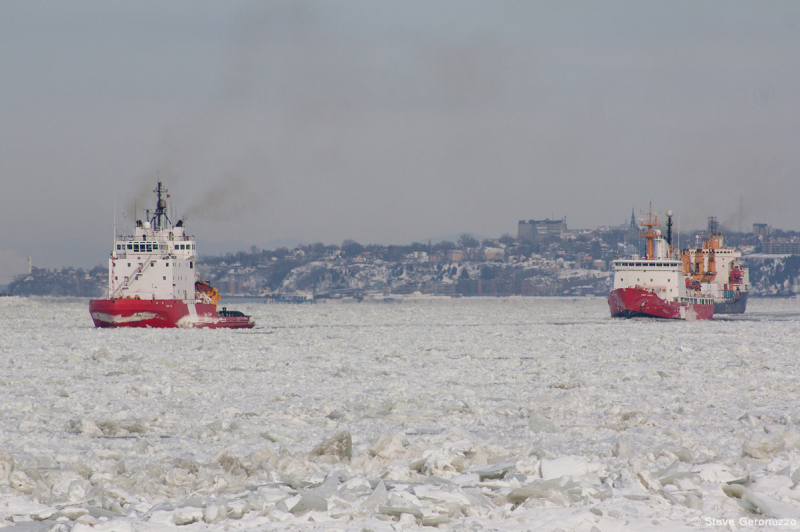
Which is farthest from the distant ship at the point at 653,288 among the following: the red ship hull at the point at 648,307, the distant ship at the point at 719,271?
the distant ship at the point at 719,271

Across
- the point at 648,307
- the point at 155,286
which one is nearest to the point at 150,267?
the point at 155,286

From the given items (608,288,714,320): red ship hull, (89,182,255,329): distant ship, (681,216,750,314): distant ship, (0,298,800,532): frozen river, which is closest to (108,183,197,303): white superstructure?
(89,182,255,329): distant ship

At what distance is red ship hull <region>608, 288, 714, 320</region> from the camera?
5044cm

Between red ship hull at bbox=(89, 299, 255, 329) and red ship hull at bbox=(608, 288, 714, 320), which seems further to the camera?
red ship hull at bbox=(608, 288, 714, 320)

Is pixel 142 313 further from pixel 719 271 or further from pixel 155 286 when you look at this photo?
pixel 719 271

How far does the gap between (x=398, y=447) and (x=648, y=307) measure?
4643cm

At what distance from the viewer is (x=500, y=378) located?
46.1ft

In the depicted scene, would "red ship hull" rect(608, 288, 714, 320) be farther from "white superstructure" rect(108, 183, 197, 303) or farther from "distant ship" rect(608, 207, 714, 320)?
"white superstructure" rect(108, 183, 197, 303)

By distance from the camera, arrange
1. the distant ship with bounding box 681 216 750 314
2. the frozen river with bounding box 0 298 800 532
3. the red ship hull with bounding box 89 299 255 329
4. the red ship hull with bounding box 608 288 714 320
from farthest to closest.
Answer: the distant ship with bounding box 681 216 750 314 < the red ship hull with bounding box 608 288 714 320 < the red ship hull with bounding box 89 299 255 329 < the frozen river with bounding box 0 298 800 532

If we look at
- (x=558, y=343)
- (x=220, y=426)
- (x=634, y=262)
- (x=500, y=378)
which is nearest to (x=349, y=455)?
(x=220, y=426)

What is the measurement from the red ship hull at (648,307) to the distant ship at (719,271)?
2102cm

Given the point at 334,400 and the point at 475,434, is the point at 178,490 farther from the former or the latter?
the point at 334,400

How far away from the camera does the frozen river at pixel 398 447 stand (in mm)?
5637

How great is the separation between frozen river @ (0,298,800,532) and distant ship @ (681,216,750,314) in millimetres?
61071
